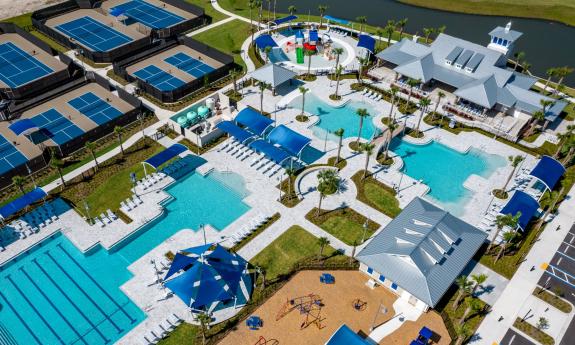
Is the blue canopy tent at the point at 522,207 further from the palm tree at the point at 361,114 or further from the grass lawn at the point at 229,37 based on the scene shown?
the grass lawn at the point at 229,37

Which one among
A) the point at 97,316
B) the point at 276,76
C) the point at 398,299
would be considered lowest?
the point at 97,316

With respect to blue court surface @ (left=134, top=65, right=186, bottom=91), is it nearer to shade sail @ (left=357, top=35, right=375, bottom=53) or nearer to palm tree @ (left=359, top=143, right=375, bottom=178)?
shade sail @ (left=357, top=35, right=375, bottom=53)

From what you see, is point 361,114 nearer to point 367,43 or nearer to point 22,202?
point 367,43

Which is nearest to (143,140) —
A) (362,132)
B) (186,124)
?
(186,124)

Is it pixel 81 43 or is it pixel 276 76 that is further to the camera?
pixel 81 43

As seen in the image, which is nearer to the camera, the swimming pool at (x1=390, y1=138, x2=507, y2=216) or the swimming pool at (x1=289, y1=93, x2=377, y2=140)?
the swimming pool at (x1=390, y1=138, x2=507, y2=216)

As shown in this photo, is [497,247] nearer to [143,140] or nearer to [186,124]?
[186,124]

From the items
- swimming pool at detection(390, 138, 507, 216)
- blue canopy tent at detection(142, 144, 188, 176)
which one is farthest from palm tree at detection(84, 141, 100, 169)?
swimming pool at detection(390, 138, 507, 216)
